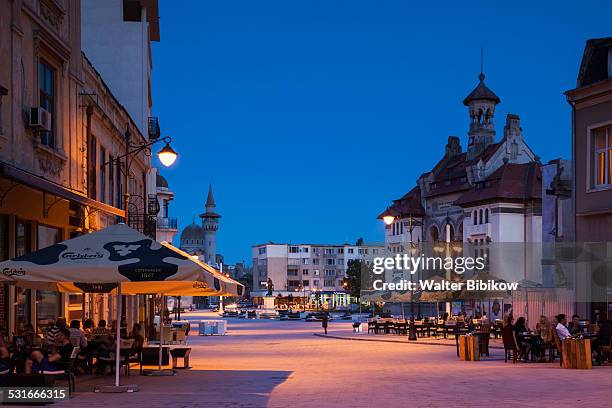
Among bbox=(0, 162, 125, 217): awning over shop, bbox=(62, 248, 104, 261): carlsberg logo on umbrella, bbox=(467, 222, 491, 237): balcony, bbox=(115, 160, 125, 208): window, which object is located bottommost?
bbox=(62, 248, 104, 261): carlsberg logo on umbrella

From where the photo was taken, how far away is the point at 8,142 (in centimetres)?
1861

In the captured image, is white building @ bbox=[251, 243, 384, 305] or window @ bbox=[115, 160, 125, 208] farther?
white building @ bbox=[251, 243, 384, 305]

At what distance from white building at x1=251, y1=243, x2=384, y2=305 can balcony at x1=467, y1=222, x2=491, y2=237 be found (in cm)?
9611

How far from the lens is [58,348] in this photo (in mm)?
16578

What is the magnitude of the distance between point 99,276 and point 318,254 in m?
174

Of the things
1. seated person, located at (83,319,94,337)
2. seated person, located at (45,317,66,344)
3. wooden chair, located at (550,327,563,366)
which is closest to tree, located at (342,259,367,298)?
wooden chair, located at (550,327,563,366)

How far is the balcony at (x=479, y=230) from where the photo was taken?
84.1 metres

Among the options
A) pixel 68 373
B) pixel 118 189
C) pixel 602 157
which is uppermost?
pixel 602 157

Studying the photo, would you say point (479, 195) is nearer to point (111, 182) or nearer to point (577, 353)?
point (111, 182)

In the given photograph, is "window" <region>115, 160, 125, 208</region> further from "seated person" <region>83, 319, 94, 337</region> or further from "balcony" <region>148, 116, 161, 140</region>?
"balcony" <region>148, 116, 161, 140</region>

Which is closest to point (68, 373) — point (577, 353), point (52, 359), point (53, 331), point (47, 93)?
point (52, 359)

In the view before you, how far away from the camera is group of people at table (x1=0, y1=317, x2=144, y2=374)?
1549cm

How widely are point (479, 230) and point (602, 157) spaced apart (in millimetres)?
54289

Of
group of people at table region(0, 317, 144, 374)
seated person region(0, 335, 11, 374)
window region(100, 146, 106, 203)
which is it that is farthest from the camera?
window region(100, 146, 106, 203)
